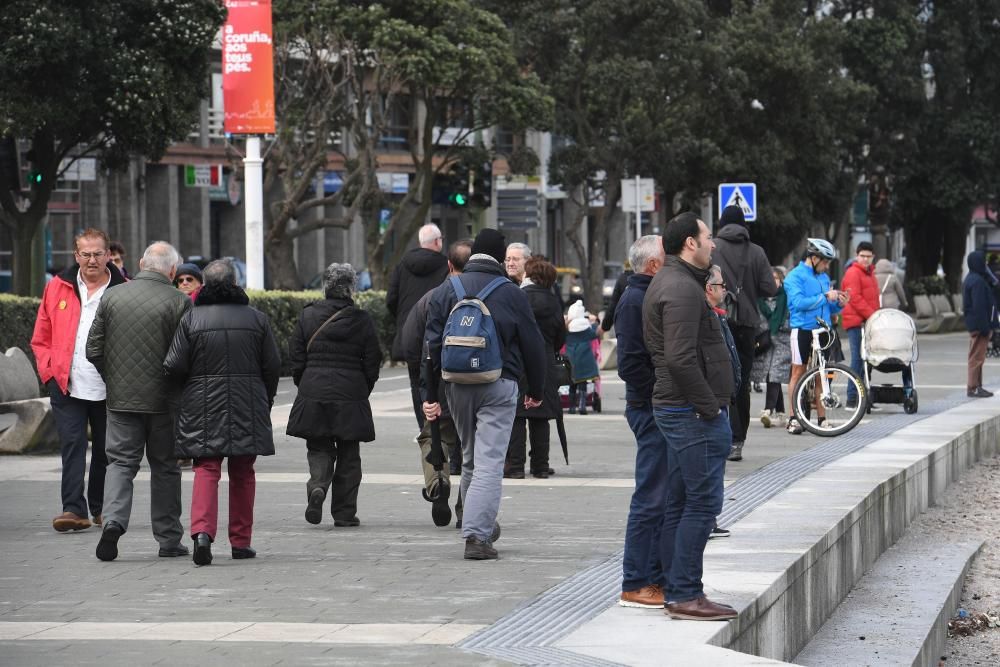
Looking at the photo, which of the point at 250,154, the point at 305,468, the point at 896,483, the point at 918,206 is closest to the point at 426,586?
the point at 896,483

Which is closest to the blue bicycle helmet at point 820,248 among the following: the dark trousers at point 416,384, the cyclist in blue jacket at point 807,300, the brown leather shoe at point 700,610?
the cyclist in blue jacket at point 807,300

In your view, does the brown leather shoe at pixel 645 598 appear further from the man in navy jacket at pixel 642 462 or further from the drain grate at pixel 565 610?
the drain grate at pixel 565 610

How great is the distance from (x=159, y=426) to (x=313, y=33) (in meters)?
27.9

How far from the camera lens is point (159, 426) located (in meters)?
10.0

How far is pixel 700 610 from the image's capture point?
7176 millimetres

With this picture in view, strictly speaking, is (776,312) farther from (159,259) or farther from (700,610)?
(700,610)

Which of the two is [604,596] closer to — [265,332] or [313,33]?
[265,332]

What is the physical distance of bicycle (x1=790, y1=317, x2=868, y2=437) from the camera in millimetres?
17125

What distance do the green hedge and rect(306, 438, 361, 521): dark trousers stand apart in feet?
28.8

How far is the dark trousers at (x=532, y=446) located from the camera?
13.7 m

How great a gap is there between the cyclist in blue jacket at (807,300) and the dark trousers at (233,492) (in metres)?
8.38

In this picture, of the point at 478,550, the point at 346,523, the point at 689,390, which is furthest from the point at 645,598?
the point at 346,523

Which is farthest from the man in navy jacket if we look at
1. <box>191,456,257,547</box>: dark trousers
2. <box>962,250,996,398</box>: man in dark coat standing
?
<box>962,250,996,398</box>: man in dark coat standing

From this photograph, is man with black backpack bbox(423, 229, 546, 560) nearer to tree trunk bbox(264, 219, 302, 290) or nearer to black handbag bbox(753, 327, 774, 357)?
black handbag bbox(753, 327, 774, 357)
